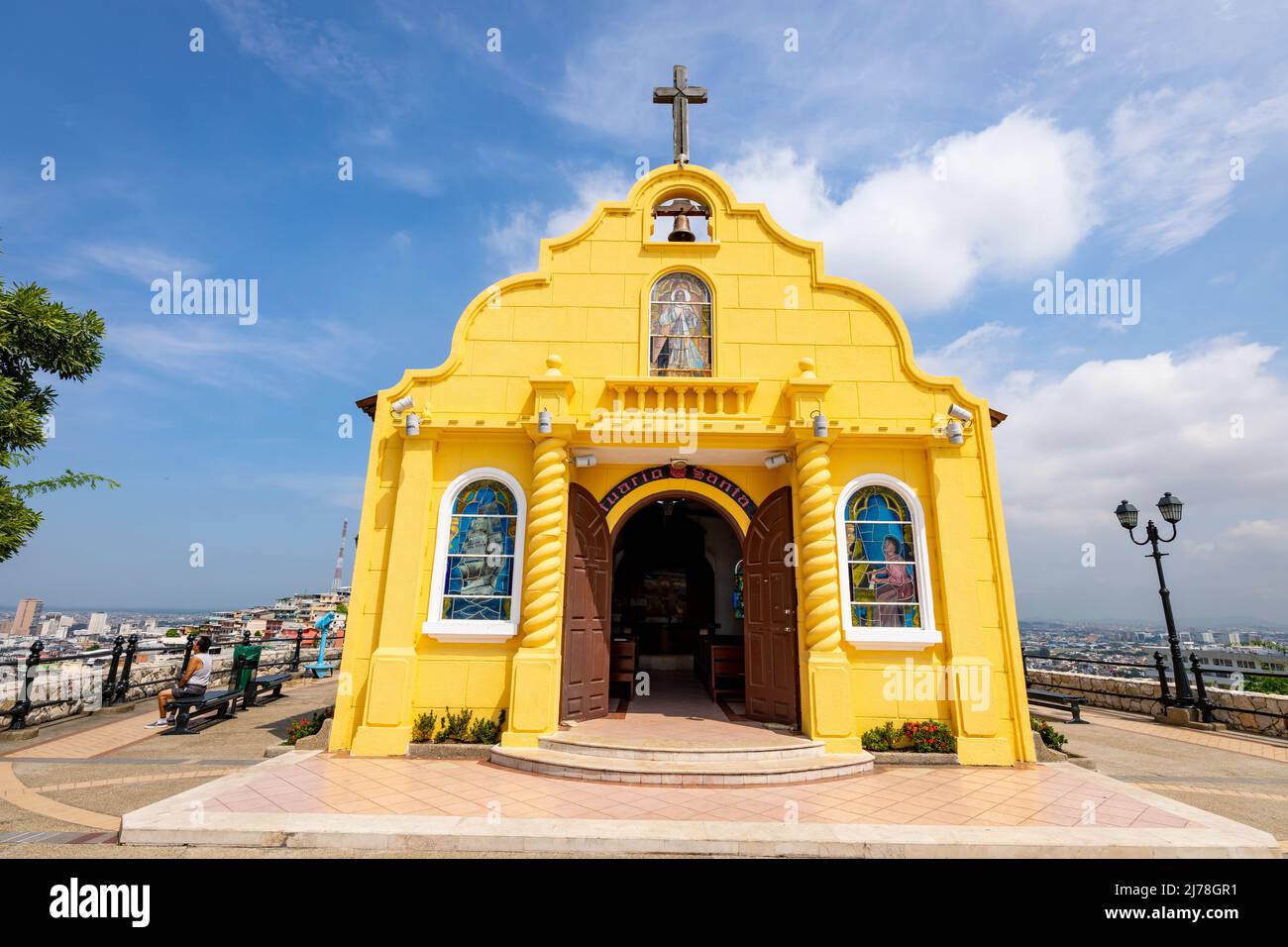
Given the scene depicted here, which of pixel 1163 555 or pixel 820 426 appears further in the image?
pixel 1163 555

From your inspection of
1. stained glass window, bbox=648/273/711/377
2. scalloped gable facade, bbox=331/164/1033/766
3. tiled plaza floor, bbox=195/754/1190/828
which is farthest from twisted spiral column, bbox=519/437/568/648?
stained glass window, bbox=648/273/711/377

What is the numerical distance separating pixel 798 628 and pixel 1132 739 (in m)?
7.16

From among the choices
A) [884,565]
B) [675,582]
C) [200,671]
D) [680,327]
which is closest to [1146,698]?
[884,565]

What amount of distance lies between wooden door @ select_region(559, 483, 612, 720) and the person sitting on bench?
6.61 metres

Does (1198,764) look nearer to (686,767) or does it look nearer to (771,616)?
(771,616)

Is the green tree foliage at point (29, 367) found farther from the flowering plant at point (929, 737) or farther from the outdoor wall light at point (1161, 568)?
the outdoor wall light at point (1161, 568)

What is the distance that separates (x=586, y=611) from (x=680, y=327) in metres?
4.66

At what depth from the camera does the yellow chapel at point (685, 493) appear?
24.6 feet

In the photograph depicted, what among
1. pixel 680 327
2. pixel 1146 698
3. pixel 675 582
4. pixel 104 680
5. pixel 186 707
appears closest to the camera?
pixel 680 327

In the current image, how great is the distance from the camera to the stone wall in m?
10.1

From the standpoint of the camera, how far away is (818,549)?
25.2 feet

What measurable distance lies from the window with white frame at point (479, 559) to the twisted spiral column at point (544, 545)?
0.31 meters

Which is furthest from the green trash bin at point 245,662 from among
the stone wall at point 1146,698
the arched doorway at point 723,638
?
the stone wall at point 1146,698
